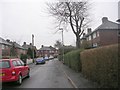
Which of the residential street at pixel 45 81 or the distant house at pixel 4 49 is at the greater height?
the distant house at pixel 4 49

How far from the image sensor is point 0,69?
10.1 metres

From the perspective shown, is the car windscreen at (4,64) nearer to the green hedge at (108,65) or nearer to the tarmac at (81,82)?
the tarmac at (81,82)

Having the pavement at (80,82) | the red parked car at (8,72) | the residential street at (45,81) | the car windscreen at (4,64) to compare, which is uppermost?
the car windscreen at (4,64)

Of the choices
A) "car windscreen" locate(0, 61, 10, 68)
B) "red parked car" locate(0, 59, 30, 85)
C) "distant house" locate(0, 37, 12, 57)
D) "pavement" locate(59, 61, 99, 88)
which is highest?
"distant house" locate(0, 37, 12, 57)

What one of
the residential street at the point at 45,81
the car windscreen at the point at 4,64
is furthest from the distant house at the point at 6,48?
the car windscreen at the point at 4,64

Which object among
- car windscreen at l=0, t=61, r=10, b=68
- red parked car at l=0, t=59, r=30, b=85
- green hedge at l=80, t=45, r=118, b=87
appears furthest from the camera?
car windscreen at l=0, t=61, r=10, b=68

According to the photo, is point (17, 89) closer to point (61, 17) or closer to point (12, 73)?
point (12, 73)

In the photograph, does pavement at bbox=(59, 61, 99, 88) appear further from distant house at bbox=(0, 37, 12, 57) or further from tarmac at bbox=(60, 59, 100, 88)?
distant house at bbox=(0, 37, 12, 57)

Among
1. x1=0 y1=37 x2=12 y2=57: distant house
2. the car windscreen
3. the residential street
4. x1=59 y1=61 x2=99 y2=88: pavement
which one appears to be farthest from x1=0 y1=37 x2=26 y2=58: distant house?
the car windscreen

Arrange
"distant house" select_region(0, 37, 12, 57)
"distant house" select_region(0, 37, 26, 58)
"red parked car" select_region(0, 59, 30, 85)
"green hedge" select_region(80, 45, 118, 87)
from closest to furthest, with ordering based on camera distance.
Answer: "green hedge" select_region(80, 45, 118, 87), "red parked car" select_region(0, 59, 30, 85), "distant house" select_region(0, 37, 12, 57), "distant house" select_region(0, 37, 26, 58)

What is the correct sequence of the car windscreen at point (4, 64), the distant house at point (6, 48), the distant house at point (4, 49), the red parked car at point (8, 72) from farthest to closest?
the distant house at point (6, 48), the distant house at point (4, 49), the car windscreen at point (4, 64), the red parked car at point (8, 72)

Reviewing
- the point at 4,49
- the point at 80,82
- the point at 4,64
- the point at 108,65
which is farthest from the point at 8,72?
the point at 4,49

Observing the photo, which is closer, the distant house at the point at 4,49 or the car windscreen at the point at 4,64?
the car windscreen at the point at 4,64

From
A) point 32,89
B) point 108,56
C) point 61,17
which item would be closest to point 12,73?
point 32,89
